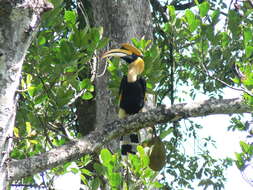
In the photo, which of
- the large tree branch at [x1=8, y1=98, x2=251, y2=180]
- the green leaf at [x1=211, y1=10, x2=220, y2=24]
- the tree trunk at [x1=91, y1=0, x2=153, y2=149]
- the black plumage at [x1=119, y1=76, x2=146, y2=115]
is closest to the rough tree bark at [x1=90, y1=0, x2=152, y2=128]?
the tree trunk at [x1=91, y1=0, x2=153, y2=149]

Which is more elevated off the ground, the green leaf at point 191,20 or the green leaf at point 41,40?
the green leaf at point 191,20

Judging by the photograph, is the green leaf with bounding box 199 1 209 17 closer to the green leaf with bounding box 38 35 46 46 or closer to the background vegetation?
the background vegetation

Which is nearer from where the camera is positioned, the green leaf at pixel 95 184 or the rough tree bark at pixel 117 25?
the green leaf at pixel 95 184

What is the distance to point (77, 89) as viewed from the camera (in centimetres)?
241

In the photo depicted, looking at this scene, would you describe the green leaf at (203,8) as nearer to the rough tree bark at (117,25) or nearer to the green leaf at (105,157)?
the rough tree bark at (117,25)

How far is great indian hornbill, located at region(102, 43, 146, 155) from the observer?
10.9ft

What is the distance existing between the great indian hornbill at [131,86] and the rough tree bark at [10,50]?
139 centimetres

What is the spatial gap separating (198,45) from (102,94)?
2.83 ft

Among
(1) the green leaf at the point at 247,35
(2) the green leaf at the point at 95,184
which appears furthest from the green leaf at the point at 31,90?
(1) the green leaf at the point at 247,35

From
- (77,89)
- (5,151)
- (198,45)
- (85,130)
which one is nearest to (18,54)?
(5,151)

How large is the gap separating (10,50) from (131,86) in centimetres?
223

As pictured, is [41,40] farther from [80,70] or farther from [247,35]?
[247,35]

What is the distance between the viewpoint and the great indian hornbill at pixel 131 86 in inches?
131

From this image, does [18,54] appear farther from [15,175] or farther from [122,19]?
[122,19]
